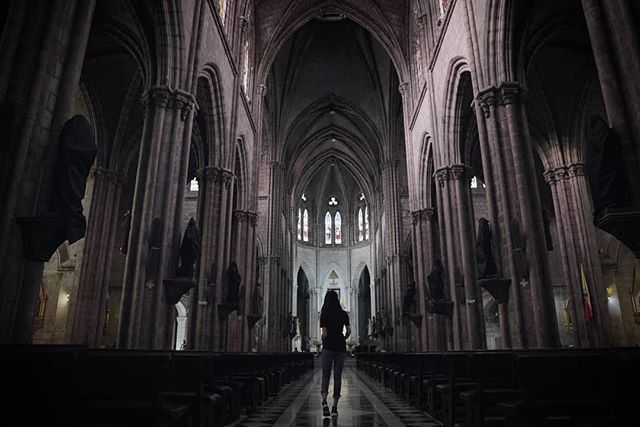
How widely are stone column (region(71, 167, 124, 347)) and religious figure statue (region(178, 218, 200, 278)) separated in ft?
25.2

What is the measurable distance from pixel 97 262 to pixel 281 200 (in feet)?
52.9

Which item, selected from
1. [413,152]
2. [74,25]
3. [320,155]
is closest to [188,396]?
[74,25]

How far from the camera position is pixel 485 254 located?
10.4 m

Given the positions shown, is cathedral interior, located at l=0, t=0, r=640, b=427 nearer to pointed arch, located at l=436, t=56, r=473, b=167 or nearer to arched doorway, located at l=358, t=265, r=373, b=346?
pointed arch, located at l=436, t=56, r=473, b=167

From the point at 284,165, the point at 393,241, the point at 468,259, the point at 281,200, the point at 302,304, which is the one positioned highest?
the point at 284,165

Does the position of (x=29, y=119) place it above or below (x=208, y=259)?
below

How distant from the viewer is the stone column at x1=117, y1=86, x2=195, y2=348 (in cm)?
920

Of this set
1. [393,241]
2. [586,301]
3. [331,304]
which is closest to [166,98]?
[331,304]

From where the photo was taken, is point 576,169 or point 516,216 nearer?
point 516,216

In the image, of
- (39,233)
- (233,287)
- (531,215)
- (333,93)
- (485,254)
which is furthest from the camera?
(333,93)

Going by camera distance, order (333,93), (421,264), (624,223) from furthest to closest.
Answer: (333,93)
(421,264)
(624,223)

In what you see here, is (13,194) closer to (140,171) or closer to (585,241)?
(140,171)

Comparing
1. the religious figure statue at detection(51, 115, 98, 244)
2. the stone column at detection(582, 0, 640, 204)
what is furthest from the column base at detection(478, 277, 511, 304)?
the religious figure statue at detection(51, 115, 98, 244)

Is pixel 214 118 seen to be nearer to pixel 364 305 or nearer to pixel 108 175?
pixel 108 175
